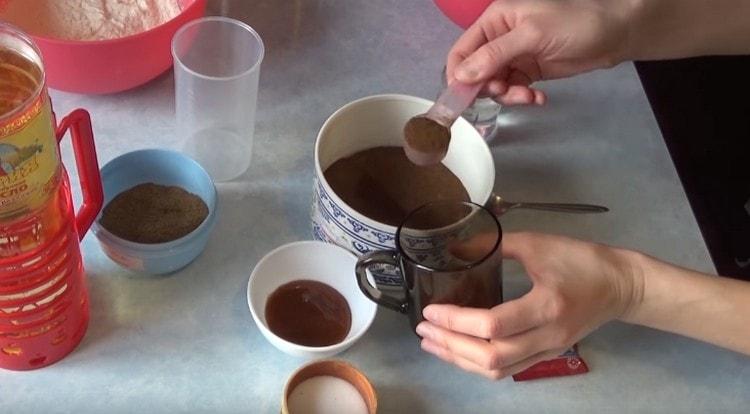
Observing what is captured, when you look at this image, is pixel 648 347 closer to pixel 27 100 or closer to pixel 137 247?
pixel 137 247

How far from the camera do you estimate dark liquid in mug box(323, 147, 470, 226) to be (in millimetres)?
882

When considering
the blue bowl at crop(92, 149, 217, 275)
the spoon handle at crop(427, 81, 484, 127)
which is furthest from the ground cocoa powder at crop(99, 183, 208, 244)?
the spoon handle at crop(427, 81, 484, 127)

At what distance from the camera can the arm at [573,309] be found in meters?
0.78

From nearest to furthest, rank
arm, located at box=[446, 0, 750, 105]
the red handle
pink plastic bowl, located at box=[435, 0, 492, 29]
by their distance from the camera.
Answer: the red handle < arm, located at box=[446, 0, 750, 105] < pink plastic bowl, located at box=[435, 0, 492, 29]

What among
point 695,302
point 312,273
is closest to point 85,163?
point 312,273

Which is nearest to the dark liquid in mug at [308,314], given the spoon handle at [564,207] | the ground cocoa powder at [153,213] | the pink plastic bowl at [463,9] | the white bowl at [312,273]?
the white bowl at [312,273]

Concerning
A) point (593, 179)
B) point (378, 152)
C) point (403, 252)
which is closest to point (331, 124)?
point (378, 152)

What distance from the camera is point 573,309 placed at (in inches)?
31.7

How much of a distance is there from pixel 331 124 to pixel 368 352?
221mm

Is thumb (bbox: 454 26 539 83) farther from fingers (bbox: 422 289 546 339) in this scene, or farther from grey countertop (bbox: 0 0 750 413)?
fingers (bbox: 422 289 546 339)

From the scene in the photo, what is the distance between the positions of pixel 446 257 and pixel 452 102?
0.59ft

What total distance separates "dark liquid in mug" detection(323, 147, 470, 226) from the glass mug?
0.07 metres

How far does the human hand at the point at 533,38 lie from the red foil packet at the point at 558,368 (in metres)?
0.27

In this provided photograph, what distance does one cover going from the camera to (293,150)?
101 centimetres
